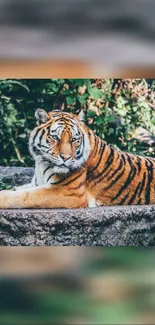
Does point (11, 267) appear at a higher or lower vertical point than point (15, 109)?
lower

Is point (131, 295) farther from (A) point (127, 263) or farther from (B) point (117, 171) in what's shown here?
(B) point (117, 171)

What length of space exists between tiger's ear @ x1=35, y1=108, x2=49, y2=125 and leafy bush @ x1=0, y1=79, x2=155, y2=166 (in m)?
0.02

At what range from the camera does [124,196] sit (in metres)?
2.53

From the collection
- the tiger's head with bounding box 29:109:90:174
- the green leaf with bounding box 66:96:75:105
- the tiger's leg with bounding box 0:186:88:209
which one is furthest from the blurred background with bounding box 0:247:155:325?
the green leaf with bounding box 66:96:75:105

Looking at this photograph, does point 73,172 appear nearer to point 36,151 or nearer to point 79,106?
point 36,151

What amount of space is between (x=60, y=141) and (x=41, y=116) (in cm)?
16

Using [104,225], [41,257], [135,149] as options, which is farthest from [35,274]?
[135,149]

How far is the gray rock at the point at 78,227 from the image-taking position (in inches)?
97.4

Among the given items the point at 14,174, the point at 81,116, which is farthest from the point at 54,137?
the point at 14,174

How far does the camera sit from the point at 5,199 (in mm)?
2512

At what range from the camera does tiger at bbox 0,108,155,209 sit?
252cm
